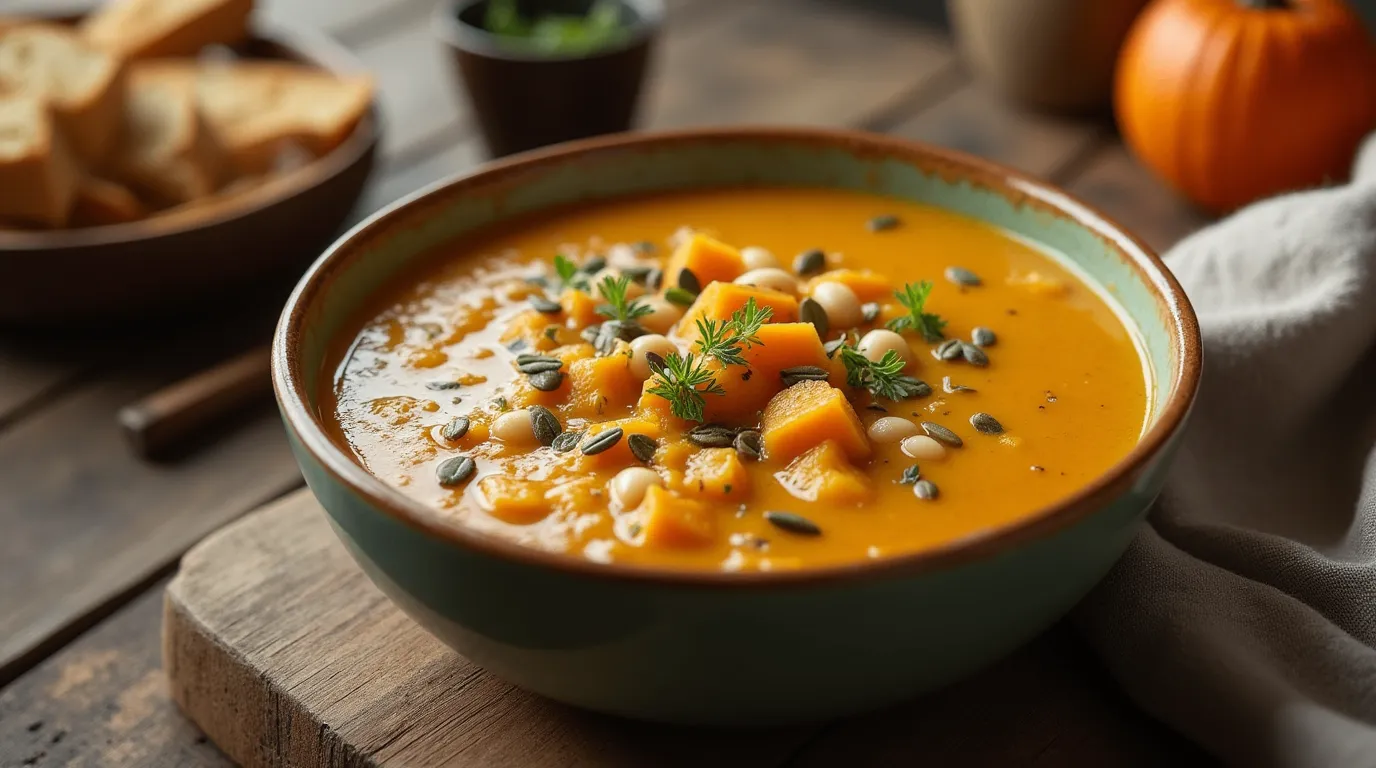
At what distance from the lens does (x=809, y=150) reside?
2.43 metres

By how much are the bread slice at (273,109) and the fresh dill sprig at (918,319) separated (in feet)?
5.01

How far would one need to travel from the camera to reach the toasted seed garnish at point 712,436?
5.66 feet

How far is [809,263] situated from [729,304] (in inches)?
13.9

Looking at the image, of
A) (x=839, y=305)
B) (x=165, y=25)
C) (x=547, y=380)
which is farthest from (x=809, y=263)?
(x=165, y=25)

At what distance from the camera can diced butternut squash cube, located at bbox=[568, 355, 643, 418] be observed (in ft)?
6.01

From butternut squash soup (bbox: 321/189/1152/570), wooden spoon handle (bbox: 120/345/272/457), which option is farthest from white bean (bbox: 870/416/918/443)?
wooden spoon handle (bbox: 120/345/272/457)

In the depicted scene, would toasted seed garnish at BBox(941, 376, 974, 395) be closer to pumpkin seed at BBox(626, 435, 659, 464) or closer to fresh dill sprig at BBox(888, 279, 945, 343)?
fresh dill sprig at BBox(888, 279, 945, 343)

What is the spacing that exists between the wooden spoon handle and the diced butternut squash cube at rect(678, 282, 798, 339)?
97cm

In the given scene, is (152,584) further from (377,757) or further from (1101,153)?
(1101,153)

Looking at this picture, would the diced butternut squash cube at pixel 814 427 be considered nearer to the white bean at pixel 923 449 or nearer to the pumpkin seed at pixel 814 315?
the white bean at pixel 923 449

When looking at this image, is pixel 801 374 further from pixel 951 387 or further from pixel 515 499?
pixel 515 499

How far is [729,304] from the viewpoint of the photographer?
1885 millimetres

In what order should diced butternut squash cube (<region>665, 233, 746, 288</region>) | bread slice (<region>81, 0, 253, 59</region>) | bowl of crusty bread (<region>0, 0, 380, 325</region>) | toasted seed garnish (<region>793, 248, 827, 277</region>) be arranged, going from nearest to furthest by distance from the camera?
diced butternut squash cube (<region>665, 233, 746, 288</region>) → toasted seed garnish (<region>793, 248, 827, 277</region>) → bowl of crusty bread (<region>0, 0, 380, 325</region>) → bread slice (<region>81, 0, 253, 59</region>)

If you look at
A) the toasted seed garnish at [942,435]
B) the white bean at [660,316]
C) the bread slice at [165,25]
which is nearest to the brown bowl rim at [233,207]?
the bread slice at [165,25]
